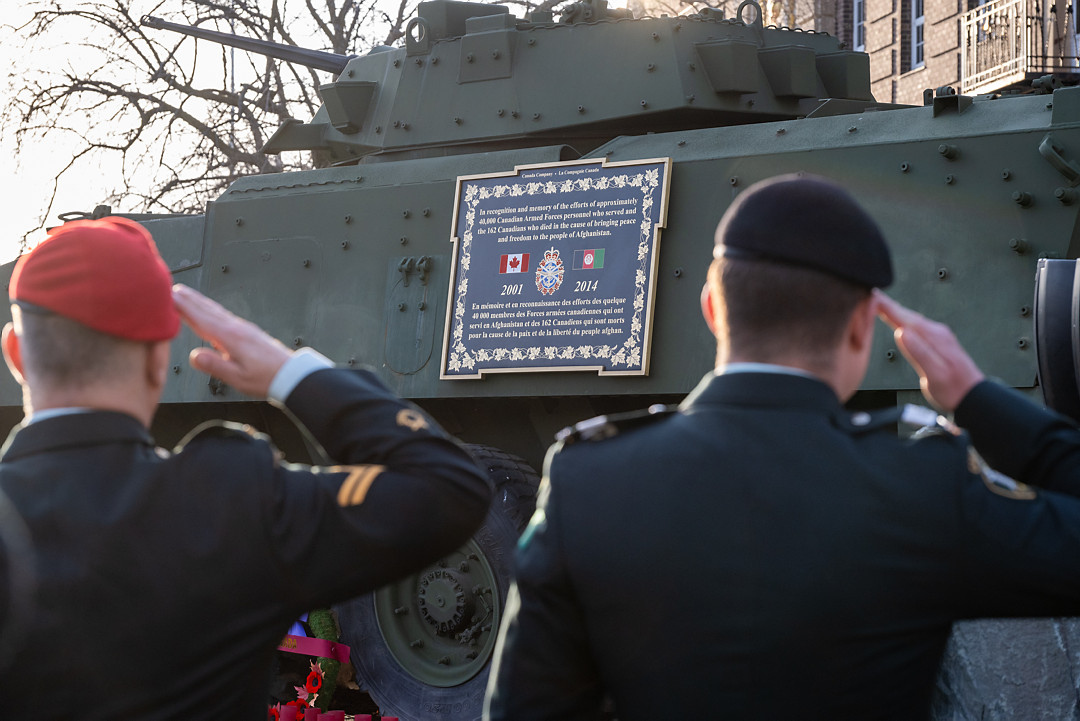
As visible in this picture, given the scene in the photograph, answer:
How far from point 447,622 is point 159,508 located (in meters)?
4.88

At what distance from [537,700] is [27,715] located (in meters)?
0.67

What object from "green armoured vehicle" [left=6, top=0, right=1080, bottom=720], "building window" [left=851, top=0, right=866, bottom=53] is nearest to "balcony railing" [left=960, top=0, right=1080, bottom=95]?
"building window" [left=851, top=0, right=866, bottom=53]

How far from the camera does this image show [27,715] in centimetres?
178

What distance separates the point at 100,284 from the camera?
1.87 metres

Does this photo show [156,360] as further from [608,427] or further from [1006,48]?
[1006,48]

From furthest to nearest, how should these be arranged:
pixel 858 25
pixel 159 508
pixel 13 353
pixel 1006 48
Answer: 1. pixel 858 25
2. pixel 1006 48
3. pixel 13 353
4. pixel 159 508

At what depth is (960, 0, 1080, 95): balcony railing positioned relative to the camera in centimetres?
1777

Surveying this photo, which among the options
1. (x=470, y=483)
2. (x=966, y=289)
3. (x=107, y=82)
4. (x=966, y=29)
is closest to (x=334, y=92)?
(x=966, y=289)

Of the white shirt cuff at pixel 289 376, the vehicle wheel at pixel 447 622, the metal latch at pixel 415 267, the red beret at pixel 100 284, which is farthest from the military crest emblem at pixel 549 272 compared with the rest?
the red beret at pixel 100 284

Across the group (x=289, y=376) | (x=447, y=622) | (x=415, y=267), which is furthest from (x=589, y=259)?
(x=289, y=376)

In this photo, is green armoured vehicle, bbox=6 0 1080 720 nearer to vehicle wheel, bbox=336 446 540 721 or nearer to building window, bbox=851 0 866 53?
vehicle wheel, bbox=336 446 540 721

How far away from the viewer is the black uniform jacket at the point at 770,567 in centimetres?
171

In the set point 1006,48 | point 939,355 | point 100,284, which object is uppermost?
point 1006,48

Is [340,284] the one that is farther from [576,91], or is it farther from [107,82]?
[107,82]
